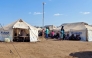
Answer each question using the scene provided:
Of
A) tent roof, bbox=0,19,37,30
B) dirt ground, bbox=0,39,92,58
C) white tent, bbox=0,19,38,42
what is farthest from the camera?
tent roof, bbox=0,19,37,30

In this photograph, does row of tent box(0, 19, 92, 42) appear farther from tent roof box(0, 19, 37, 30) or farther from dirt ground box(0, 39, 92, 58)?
dirt ground box(0, 39, 92, 58)

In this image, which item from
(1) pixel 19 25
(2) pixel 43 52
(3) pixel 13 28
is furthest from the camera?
(3) pixel 13 28

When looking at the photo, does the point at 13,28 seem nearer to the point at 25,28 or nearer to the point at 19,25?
the point at 19,25

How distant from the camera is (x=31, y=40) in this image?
19359mm

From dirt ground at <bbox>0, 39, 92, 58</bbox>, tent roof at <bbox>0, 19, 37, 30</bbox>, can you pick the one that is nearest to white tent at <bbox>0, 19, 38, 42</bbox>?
tent roof at <bbox>0, 19, 37, 30</bbox>

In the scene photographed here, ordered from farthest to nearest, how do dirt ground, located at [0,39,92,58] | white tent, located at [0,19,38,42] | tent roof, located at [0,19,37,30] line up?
tent roof, located at [0,19,37,30]
white tent, located at [0,19,38,42]
dirt ground, located at [0,39,92,58]

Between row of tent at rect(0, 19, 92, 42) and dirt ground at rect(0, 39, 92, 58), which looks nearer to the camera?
dirt ground at rect(0, 39, 92, 58)

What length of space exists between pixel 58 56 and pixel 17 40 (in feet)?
32.1

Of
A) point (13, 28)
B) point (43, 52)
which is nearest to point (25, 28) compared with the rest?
point (13, 28)

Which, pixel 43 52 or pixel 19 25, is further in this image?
pixel 19 25


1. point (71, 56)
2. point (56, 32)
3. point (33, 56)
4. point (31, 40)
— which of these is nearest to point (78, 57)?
point (71, 56)

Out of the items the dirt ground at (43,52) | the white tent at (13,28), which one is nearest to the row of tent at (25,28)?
the white tent at (13,28)

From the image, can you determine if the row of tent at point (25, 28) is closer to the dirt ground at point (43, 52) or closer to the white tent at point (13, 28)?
the white tent at point (13, 28)

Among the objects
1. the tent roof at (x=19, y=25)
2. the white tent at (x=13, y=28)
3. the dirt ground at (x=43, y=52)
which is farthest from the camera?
the tent roof at (x=19, y=25)
